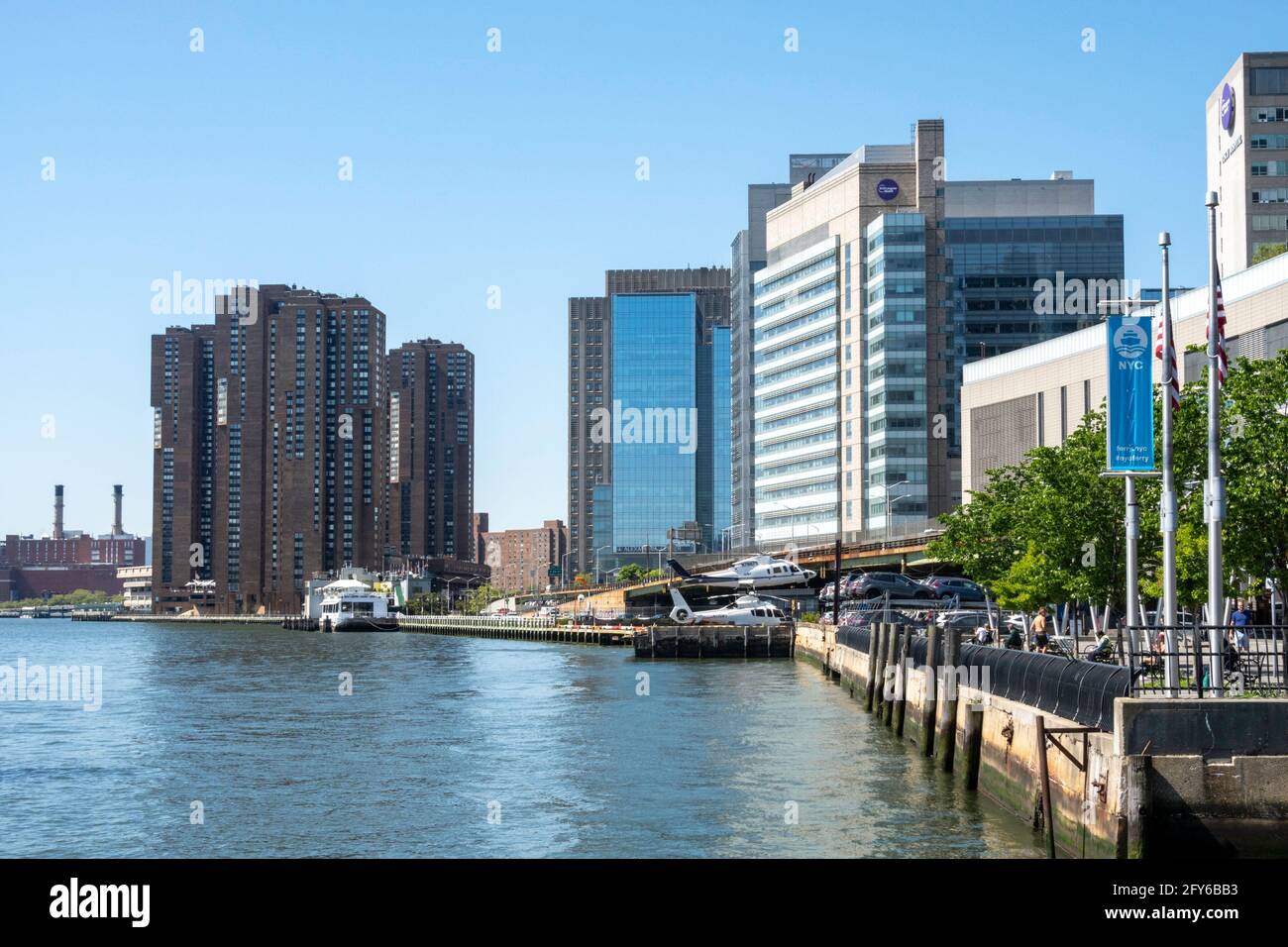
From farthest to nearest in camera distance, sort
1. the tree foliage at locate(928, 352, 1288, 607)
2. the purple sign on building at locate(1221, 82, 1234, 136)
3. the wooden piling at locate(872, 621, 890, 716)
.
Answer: the purple sign on building at locate(1221, 82, 1234, 136) → the wooden piling at locate(872, 621, 890, 716) → the tree foliage at locate(928, 352, 1288, 607)

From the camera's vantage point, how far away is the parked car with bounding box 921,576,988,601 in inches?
3669

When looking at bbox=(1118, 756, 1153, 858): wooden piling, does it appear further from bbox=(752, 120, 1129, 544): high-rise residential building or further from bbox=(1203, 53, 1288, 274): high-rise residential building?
bbox=(752, 120, 1129, 544): high-rise residential building

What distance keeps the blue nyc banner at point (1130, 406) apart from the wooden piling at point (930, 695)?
10.5 metres

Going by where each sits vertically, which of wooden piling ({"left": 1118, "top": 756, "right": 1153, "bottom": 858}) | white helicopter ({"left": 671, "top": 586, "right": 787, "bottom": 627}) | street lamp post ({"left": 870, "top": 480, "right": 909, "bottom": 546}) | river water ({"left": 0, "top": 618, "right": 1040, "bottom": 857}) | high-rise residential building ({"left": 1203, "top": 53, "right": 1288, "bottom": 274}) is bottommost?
river water ({"left": 0, "top": 618, "right": 1040, "bottom": 857})

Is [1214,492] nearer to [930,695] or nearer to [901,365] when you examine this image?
[930,695]

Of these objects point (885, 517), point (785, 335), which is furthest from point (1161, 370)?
point (785, 335)

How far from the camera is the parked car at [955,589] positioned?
306 feet

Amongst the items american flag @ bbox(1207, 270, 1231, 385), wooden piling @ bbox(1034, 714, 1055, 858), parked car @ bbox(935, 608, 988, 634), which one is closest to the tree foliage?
parked car @ bbox(935, 608, 988, 634)

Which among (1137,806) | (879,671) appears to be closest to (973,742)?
(1137,806)

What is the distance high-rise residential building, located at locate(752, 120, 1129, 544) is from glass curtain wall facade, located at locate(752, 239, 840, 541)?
0.28 meters

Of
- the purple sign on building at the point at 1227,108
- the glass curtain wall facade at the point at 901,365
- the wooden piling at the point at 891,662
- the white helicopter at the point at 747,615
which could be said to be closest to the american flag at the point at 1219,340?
the wooden piling at the point at 891,662

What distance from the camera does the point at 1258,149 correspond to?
147 metres

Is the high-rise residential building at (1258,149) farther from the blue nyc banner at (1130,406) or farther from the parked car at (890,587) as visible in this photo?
the blue nyc banner at (1130,406)
